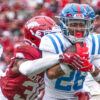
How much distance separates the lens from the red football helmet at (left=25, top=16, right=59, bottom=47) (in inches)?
112

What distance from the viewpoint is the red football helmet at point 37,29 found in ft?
9.34

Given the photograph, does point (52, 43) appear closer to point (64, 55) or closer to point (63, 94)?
point (64, 55)

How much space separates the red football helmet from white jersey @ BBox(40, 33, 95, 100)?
528 mm

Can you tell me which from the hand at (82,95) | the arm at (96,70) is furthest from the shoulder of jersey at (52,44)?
the hand at (82,95)

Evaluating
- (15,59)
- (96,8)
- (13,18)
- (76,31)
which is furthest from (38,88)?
(13,18)

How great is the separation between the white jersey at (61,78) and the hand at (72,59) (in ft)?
0.51

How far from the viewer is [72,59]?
2025 millimetres

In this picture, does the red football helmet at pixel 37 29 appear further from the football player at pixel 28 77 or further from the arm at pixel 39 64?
the arm at pixel 39 64

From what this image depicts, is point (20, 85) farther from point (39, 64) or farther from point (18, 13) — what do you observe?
point (18, 13)

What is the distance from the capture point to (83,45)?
7.30 feet

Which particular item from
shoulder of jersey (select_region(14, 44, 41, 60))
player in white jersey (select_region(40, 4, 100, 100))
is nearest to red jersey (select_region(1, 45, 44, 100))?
shoulder of jersey (select_region(14, 44, 41, 60))

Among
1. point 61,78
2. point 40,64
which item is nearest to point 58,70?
point 40,64

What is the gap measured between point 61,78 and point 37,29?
705 millimetres

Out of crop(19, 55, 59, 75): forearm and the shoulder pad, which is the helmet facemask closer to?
the shoulder pad
